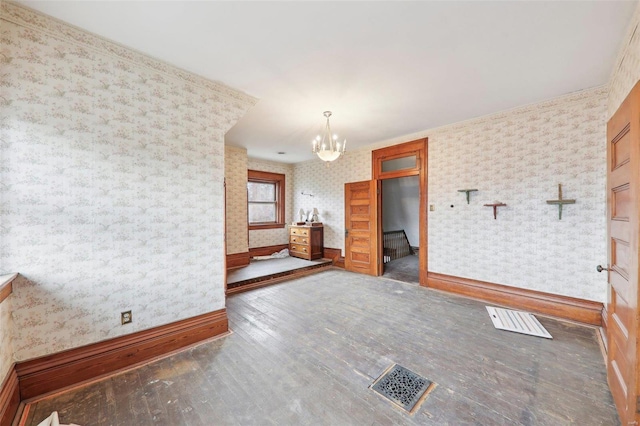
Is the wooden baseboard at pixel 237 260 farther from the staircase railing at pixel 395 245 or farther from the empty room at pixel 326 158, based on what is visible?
the staircase railing at pixel 395 245

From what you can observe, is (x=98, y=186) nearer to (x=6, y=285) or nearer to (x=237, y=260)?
(x=6, y=285)

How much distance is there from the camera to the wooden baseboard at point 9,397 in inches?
57.1

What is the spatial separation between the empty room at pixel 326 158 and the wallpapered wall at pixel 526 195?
0.02m

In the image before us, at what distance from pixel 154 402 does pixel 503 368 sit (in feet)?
8.92

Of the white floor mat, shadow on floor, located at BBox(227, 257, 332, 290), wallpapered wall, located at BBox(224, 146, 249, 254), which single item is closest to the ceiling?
wallpapered wall, located at BBox(224, 146, 249, 254)

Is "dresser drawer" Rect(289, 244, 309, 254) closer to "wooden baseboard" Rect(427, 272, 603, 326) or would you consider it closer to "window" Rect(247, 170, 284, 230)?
"window" Rect(247, 170, 284, 230)

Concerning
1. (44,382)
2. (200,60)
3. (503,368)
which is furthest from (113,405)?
(503,368)

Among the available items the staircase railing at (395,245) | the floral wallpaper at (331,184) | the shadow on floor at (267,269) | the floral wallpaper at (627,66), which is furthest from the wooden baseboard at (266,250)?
the floral wallpaper at (627,66)

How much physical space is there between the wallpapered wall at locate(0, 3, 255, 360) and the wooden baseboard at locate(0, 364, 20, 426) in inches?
5.6

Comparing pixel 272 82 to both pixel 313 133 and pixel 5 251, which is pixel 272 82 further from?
pixel 5 251

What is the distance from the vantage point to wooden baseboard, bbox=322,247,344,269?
5.66 metres

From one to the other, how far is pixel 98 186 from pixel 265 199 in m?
4.73

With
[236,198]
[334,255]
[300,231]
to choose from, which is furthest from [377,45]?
[300,231]

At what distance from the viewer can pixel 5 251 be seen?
1.65 meters
